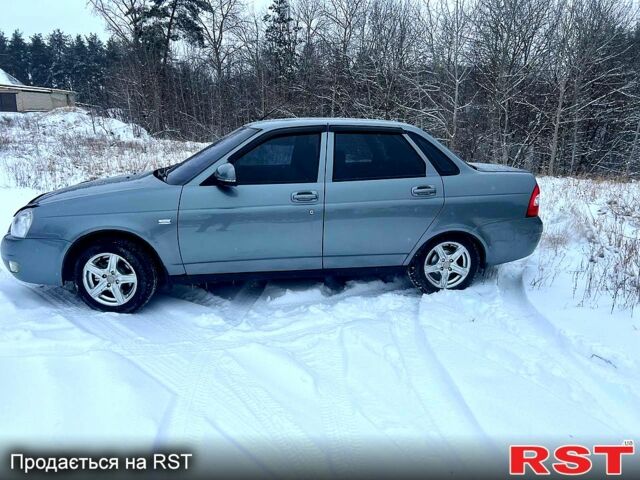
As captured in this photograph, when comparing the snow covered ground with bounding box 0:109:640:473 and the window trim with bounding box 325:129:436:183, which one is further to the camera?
the window trim with bounding box 325:129:436:183

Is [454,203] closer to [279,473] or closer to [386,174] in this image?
[386,174]

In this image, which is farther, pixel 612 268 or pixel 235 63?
pixel 235 63

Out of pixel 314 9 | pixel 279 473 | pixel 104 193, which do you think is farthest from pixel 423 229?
pixel 314 9

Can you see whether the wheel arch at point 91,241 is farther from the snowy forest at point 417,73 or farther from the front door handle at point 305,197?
the snowy forest at point 417,73

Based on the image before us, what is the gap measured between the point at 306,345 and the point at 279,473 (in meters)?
1.20

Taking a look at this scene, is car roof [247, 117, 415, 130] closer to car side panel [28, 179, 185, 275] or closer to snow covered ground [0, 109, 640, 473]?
car side panel [28, 179, 185, 275]

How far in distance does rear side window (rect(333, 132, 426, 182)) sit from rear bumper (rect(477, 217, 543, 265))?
92 centimetres

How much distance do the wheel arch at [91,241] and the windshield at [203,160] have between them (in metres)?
0.59

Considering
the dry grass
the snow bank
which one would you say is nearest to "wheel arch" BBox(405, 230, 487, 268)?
the dry grass

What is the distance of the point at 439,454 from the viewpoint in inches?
84.7

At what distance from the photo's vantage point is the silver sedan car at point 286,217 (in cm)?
362

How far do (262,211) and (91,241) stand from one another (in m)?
1.51

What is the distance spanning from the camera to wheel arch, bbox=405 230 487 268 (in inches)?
161

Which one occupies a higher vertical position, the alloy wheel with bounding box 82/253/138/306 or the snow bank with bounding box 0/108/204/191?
the snow bank with bounding box 0/108/204/191
